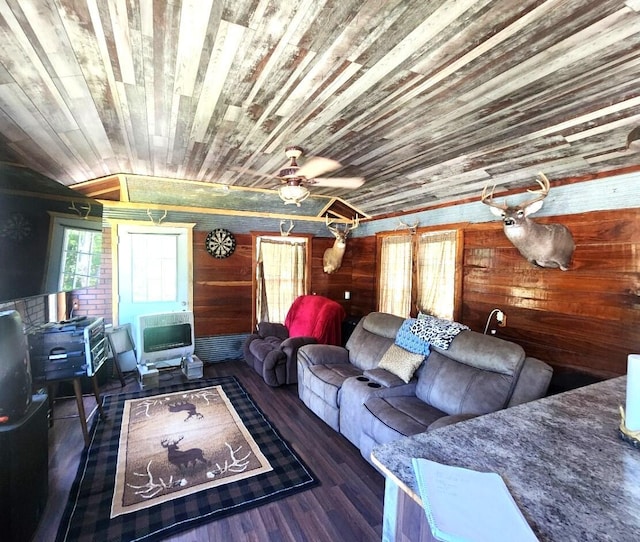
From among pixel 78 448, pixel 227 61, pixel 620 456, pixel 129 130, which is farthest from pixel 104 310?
pixel 620 456

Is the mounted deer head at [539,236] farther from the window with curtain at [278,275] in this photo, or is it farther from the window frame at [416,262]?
the window with curtain at [278,275]

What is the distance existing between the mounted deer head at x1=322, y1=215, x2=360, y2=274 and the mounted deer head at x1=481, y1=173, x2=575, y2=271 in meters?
2.87

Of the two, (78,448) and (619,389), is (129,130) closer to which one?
(78,448)

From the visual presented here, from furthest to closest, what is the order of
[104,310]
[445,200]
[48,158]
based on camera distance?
[104,310] → [445,200] → [48,158]

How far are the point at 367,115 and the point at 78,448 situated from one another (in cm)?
367

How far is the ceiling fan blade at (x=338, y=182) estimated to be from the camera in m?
3.91

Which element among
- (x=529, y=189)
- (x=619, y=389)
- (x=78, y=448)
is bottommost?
(x=78, y=448)

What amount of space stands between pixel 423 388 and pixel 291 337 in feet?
7.31

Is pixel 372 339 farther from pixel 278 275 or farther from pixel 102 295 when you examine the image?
pixel 102 295

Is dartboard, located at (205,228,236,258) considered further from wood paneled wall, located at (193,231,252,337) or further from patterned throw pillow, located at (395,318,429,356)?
patterned throw pillow, located at (395,318,429,356)

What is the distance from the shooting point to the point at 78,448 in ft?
9.41

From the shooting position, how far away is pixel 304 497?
2314 mm

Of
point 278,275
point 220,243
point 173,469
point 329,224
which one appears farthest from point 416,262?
point 173,469

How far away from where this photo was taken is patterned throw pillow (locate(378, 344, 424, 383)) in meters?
3.04
